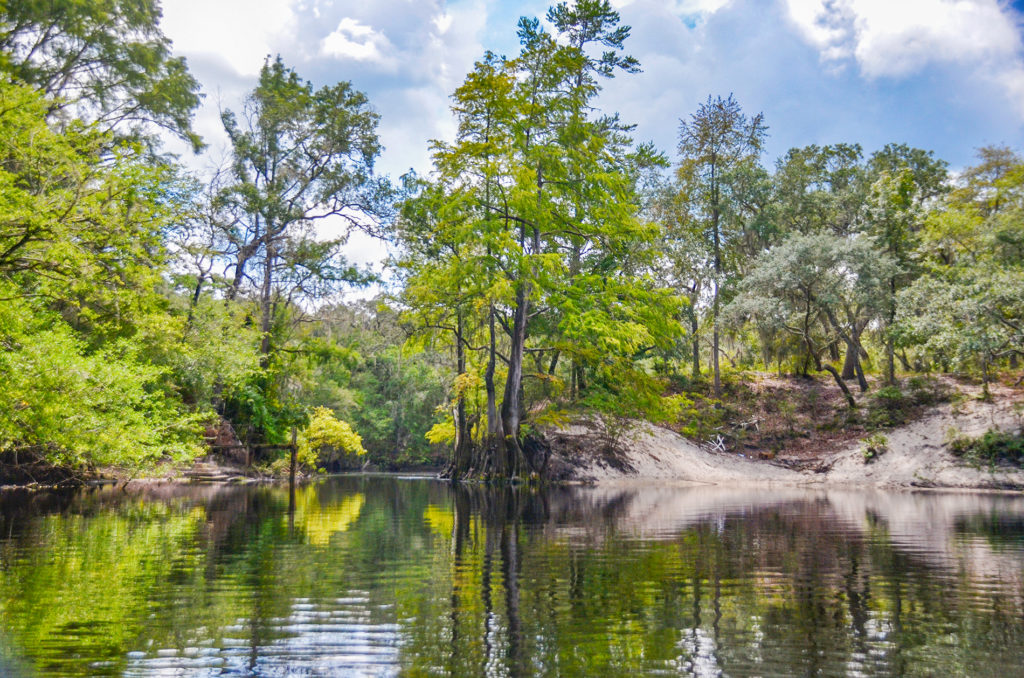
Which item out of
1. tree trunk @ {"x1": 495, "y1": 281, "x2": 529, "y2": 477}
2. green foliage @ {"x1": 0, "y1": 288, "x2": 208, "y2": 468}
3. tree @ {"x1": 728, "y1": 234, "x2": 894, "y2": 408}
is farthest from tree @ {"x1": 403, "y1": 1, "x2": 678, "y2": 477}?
green foliage @ {"x1": 0, "y1": 288, "x2": 208, "y2": 468}

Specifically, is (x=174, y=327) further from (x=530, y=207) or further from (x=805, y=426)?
(x=805, y=426)

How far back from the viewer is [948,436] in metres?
27.4

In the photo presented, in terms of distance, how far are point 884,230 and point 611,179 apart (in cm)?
1876

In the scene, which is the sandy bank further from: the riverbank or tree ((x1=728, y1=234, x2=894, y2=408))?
tree ((x1=728, y1=234, x2=894, y2=408))

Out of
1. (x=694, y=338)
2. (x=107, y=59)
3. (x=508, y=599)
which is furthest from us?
(x=694, y=338)

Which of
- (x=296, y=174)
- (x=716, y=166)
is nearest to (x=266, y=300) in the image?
(x=296, y=174)

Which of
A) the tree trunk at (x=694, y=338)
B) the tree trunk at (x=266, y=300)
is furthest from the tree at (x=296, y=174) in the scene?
the tree trunk at (x=694, y=338)

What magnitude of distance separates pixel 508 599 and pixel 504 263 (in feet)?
61.5

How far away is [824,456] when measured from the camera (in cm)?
2998

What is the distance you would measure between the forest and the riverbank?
4.40 feet

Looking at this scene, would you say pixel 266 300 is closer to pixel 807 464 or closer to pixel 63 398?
pixel 63 398

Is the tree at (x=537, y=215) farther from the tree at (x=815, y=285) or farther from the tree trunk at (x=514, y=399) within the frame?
the tree at (x=815, y=285)

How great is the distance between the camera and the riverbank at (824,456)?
26.6m

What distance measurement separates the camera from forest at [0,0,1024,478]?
18594 mm
